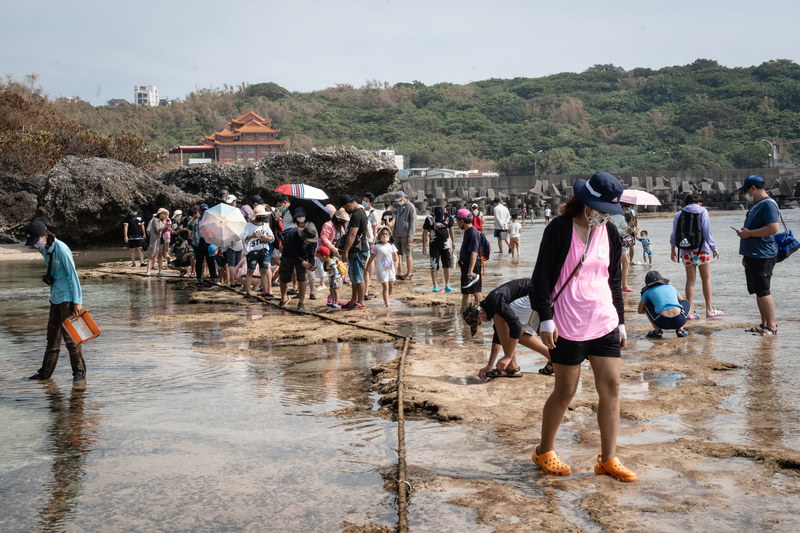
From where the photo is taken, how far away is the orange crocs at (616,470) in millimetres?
3752

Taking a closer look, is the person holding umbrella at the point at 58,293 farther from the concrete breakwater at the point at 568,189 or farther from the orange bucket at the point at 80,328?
the concrete breakwater at the point at 568,189

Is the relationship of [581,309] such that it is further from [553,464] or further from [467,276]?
[467,276]

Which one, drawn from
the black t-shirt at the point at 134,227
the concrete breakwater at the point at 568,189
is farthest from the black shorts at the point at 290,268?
the concrete breakwater at the point at 568,189

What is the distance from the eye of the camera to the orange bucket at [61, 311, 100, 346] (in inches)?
248

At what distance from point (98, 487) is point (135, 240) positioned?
47.1 feet

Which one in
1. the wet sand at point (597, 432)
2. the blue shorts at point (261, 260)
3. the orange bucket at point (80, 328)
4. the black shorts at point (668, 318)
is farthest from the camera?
the blue shorts at point (261, 260)

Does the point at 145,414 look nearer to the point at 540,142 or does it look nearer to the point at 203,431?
the point at 203,431

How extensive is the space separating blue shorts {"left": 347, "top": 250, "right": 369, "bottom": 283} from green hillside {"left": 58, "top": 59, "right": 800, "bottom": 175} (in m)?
83.4

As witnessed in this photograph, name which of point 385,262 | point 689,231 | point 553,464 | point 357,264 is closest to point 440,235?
point 385,262

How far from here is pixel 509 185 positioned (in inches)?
2478

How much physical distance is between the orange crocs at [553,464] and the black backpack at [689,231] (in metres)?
5.42

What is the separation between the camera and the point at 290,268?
10.4 metres

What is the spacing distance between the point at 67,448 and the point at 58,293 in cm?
227

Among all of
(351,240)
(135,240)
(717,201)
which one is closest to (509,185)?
(717,201)
